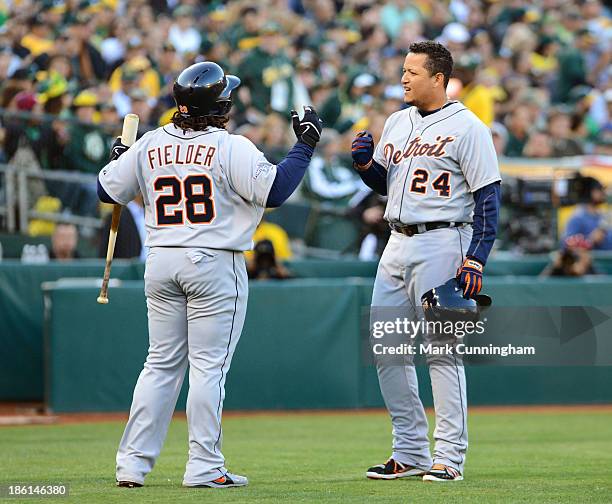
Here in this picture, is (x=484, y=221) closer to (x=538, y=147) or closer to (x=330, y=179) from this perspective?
(x=330, y=179)

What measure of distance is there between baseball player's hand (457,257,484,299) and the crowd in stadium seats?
25.5 ft

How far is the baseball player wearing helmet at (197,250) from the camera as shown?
5527 mm

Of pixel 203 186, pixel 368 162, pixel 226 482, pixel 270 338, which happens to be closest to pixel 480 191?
pixel 368 162

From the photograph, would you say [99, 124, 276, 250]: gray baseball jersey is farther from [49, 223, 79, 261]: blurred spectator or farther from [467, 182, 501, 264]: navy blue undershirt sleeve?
[49, 223, 79, 261]: blurred spectator

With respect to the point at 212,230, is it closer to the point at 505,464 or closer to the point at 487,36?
the point at 505,464

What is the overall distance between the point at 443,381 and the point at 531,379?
5.93 metres

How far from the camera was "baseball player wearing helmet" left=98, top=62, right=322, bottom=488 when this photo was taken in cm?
553

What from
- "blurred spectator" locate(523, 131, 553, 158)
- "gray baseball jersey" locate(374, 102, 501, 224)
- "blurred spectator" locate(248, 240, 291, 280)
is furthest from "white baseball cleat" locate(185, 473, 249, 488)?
"blurred spectator" locate(523, 131, 553, 158)

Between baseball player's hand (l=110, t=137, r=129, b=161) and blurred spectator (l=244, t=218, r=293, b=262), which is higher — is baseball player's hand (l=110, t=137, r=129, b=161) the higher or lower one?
the higher one

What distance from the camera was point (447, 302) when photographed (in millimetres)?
5758

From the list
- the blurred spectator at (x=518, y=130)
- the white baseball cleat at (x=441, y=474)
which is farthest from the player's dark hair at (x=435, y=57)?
the blurred spectator at (x=518, y=130)

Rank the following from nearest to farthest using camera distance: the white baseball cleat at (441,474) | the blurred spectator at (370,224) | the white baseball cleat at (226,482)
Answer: the white baseball cleat at (226,482) → the white baseball cleat at (441,474) → the blurred spectator at (370,224)

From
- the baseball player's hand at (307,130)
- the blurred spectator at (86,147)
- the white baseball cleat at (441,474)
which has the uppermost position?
the blurred spectator at (86,147)

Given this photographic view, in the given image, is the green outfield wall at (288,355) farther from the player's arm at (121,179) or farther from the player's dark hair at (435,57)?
the player's dark hair at (435,57)
